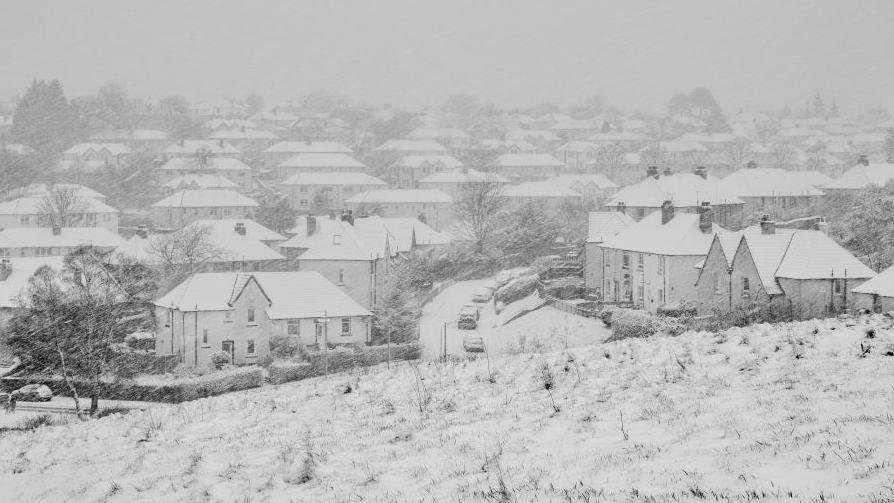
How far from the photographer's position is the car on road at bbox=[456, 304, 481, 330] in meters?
58.5

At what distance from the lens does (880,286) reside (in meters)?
39.8

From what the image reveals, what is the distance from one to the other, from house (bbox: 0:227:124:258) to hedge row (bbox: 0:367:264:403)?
35996mm

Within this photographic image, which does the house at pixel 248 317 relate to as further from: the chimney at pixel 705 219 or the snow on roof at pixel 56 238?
the snow on roof at pixel 56 238

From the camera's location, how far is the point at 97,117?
147m

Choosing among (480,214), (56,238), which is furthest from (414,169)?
(56,238)

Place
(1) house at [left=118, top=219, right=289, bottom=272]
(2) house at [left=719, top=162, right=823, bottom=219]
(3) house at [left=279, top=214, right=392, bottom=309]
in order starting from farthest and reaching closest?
(2) house at [left=719, top=162, right=823, bottom=219] < (1) house at [left=118, top=219, right=289, bottom=272] < (3) house at [left=279, top=214, right=392, bottom=309]

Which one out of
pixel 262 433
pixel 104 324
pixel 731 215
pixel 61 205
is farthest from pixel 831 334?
pixel 61 205

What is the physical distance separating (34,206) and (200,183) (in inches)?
715

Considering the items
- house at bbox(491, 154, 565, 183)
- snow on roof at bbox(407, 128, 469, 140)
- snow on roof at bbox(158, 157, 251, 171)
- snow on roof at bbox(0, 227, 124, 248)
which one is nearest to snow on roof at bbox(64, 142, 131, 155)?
snow on roof at bbox(158, 157, 251, 171)

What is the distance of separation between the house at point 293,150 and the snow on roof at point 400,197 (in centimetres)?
2970

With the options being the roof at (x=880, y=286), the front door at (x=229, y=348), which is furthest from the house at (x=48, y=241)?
the roof at (x=880, y=286)

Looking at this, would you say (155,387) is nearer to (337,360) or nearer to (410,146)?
(337,360)

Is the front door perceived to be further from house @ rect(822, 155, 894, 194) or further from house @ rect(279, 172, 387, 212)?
house @ rect(279, 172, 387, 212)

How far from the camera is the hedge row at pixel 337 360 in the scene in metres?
47.5
